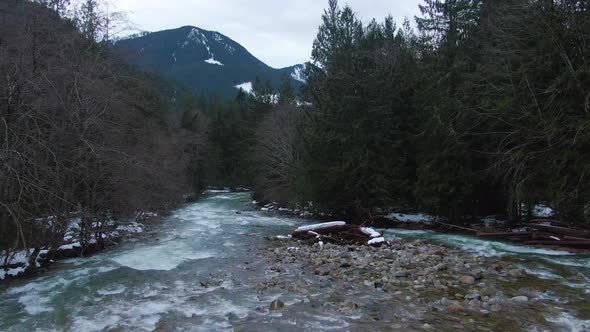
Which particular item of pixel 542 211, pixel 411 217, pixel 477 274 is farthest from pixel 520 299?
pixel 542 211

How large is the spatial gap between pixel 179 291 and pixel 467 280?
280 inches

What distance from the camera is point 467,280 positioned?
1105cm

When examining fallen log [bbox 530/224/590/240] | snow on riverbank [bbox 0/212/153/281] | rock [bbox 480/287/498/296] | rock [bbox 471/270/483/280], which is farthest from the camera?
fallen log [bbox 530/224/590/240]

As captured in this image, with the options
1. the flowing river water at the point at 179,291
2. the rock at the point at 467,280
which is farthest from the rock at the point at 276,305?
the rock at the point at 467,280

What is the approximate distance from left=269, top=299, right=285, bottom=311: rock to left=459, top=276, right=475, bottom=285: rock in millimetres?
4651

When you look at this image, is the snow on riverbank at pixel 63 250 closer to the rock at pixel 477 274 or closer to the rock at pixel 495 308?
the rock at pixel 495 308

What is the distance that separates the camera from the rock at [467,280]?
10942 millimetres

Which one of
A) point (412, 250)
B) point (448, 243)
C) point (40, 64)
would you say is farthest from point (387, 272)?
point (40, 64)

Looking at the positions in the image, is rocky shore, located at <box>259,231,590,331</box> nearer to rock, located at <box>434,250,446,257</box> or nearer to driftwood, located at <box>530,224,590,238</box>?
rock, located at <box>434,250,446,257</box>

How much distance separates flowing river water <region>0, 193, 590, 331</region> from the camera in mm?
8570

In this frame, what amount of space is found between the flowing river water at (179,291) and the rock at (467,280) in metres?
1.68

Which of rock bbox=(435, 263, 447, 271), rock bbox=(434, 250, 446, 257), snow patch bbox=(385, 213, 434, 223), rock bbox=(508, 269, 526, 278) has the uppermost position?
rock bbox=(508, 269, 526, 278)

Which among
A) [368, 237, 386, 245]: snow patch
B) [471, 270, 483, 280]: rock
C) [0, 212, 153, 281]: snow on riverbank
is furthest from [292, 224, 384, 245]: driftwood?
[0, 212, 153, 281]: snow on riverbank

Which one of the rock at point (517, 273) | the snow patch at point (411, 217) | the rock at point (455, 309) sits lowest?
the snow patch at point (411, 217)
